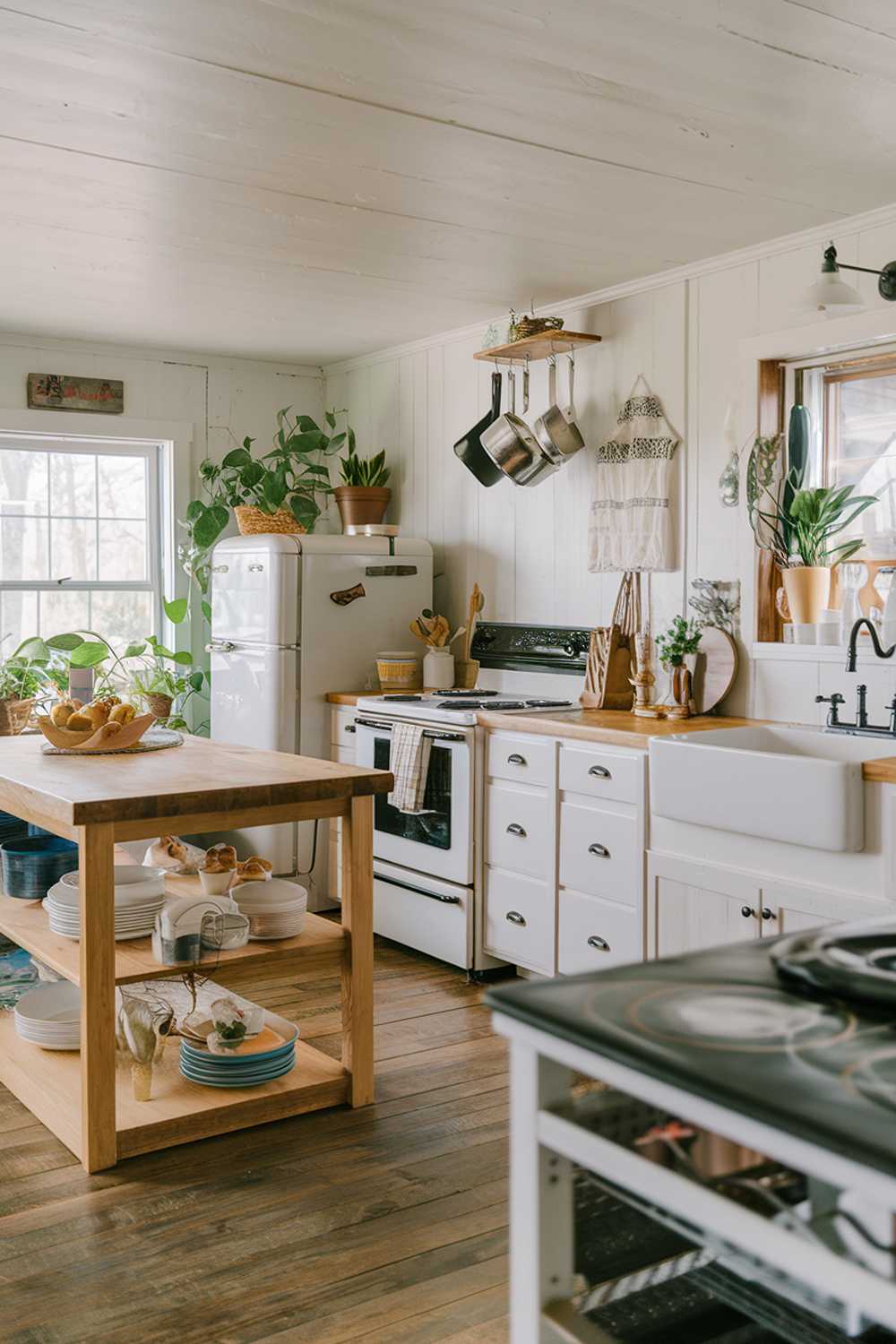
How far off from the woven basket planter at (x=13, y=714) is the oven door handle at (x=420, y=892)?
1.50 meters

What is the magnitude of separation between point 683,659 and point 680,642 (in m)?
0.05

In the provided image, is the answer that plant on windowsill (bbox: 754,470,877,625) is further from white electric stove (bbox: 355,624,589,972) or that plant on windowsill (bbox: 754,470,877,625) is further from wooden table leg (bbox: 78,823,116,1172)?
wooden table leg (bbox: 78,823,116,1172)

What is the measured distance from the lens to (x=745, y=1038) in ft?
3.35

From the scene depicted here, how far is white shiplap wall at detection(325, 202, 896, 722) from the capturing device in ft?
12.3

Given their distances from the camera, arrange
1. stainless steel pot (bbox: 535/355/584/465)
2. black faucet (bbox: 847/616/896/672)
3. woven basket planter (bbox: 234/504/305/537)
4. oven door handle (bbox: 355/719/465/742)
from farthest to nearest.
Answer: woven basket planter (bbox: 234/504/305/537) < stainless steel pot (bbox: 535/355/584/465) < oven door handle (bbox: 355/719/465/742) < black faucet (bbox: 847/616/896/672)

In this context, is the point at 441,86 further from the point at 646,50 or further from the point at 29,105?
the point at 29,105

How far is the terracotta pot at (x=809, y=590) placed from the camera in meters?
3.65

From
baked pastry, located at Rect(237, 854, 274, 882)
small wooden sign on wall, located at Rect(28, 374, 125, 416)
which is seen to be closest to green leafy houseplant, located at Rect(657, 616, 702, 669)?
baked pastry, located at Rect(237, 854, 274, 882)

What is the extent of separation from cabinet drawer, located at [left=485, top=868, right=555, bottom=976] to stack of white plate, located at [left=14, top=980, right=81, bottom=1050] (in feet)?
4.43

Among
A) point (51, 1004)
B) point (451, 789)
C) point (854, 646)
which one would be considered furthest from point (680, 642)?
point (51, 1004)

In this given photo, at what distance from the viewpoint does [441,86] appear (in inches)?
102

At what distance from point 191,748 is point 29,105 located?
1.68 m

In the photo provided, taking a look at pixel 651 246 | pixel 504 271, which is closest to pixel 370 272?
pixel 504 271

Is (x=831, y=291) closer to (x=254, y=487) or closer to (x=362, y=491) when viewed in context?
(x=362, y=491)
